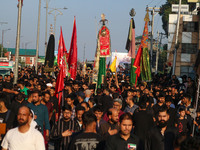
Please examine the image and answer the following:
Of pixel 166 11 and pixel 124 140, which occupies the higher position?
pixel 166 11

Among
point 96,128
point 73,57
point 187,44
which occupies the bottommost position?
point 96,128

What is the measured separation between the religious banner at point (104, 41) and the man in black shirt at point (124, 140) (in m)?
13.0

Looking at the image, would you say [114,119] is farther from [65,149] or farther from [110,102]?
[110,102]

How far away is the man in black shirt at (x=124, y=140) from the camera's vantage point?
6.01 metres

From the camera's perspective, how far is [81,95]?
12.4 meters

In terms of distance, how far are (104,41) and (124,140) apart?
13.2 metres

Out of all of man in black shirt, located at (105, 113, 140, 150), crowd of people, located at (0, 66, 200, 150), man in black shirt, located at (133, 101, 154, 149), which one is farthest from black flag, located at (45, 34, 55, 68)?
man in black shirt, located at (105, 113, 140, 150)

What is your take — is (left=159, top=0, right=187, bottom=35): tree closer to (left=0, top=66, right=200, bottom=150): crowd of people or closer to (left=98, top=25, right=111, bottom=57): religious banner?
(left=98, top=25, right=111, bottom=57): religious banner

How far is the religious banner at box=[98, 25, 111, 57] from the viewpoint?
1906 centimetres

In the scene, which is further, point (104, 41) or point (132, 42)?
point (132, 42)

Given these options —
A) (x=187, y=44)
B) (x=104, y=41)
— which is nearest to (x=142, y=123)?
(x=104, y=41)

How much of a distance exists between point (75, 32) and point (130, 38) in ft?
10.8

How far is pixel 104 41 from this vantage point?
751 inches

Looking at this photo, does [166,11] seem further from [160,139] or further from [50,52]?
[160,139]
